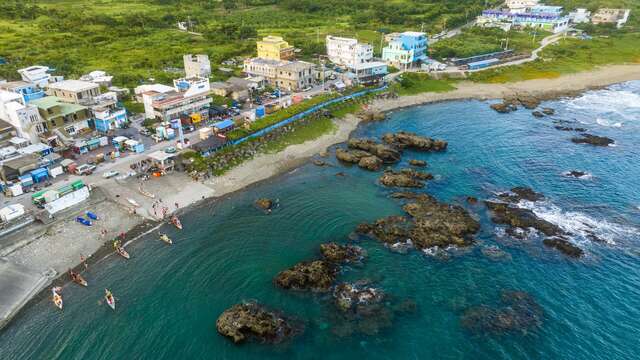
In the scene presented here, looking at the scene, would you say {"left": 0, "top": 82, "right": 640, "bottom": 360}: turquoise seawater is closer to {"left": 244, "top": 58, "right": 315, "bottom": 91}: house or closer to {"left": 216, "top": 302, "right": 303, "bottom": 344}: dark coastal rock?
{"left": 216, "top": 302, "right": 303, "bottom": 344}: dark coastal rock

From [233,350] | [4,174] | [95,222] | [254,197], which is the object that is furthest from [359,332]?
[4,174]

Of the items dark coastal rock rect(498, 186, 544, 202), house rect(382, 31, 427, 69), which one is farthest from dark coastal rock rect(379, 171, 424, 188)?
Answer: house rect(382, 31, 427, 69)

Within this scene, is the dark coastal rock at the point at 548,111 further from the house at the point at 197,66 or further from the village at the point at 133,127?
the house at the point at 197,66

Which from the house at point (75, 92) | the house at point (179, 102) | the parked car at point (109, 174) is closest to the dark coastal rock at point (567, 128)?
the house at point (179, 102)

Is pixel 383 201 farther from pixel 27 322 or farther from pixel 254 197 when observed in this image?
pixel 27 322

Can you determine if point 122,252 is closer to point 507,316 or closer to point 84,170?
point 84,170

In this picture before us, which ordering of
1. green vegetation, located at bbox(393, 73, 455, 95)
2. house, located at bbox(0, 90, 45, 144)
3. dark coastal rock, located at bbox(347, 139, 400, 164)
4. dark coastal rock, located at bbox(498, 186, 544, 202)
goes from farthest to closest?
green vegetation, located at bbox(393, 73, 455, 95)
dark coastal rock, located at bbox(347, 139, 400, 164)
house, located at bbox(0, 90, 45, 144)
dark coastal rock, located at bbox(498, 186, 544, 202)

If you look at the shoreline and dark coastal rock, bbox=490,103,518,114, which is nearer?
the shoreline
